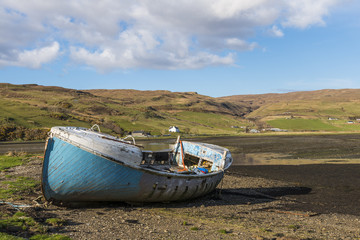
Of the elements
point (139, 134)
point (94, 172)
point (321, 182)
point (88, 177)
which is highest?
point (94, 172)

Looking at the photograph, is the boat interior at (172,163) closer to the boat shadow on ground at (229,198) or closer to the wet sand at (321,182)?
the boat shadow on ground at (229,198)

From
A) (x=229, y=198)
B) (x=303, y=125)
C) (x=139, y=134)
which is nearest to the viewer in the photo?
(x=229, y=198)

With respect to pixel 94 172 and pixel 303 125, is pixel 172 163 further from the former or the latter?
pixel 303 125

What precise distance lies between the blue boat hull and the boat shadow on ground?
0.62 meters

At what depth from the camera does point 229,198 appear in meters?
20.0

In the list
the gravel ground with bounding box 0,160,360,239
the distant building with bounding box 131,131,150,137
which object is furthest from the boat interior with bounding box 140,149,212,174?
the distant building with bounding box 131,131,150,137

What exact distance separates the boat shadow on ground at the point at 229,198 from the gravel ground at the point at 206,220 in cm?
5

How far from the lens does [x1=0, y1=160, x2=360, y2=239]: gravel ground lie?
1160 centimetres

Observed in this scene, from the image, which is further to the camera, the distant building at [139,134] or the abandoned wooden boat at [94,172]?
the distant building at [139,134]

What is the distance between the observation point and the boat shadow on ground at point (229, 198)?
1540 centimetres

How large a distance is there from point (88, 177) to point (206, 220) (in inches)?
235

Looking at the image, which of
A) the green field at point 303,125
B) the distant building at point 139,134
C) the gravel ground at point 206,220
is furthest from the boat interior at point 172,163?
the green field at point 303,125

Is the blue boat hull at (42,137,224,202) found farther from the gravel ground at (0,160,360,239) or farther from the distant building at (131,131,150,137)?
the distant building at (131,131,150,137)

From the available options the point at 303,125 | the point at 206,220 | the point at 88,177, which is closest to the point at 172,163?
the point at 206,220
